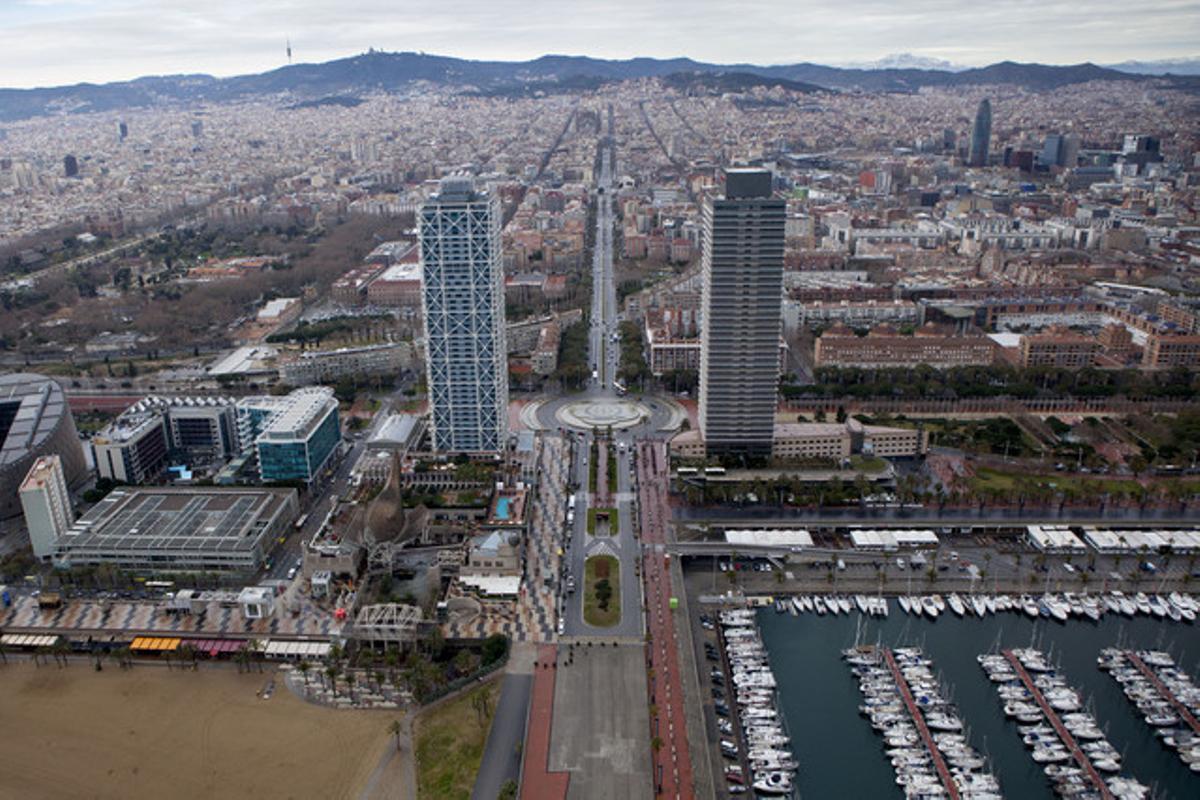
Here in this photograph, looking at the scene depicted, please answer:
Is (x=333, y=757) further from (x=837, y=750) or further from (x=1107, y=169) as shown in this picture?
(x=1107, y=169)

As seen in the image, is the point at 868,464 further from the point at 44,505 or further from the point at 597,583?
the point at 44,505

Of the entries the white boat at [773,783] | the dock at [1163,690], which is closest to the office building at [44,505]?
the white boat at [773,783]

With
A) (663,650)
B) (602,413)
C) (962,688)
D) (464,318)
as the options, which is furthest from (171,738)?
(602,413)

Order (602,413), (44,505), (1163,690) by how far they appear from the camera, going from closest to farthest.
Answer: (1163,690), (44,505), (602,413)

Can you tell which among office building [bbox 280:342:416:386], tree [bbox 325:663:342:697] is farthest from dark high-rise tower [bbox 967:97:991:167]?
tree [bbox 325:663:342:697]

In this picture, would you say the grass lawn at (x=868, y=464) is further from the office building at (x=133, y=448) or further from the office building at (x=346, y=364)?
the office building at (x=133, y=448)

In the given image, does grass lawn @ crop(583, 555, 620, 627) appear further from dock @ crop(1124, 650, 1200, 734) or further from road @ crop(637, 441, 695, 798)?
dock @ crop(1124, 650, 1200, 734)
